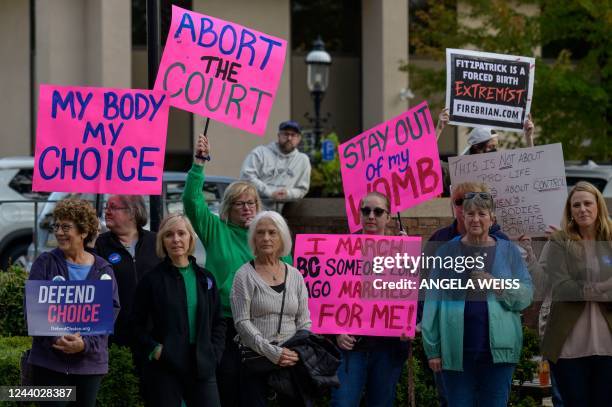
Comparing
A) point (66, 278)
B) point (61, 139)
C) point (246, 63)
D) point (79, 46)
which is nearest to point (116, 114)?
point (61, 139)

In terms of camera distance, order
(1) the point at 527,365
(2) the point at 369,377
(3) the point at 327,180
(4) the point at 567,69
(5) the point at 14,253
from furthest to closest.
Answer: (4) the point at 567,69
(5) the point at 14,253
(3) the point at 327,180
(1) the point at 527,365
(2) the point at 369,377

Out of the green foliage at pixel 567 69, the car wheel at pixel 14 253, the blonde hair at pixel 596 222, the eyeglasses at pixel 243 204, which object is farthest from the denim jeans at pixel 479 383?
the green foliage at pixel 567 69

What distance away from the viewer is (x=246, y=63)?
26.7ft

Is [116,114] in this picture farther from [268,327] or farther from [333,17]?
[333,17]

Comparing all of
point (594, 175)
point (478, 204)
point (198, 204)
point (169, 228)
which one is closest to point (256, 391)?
point (169, 228)

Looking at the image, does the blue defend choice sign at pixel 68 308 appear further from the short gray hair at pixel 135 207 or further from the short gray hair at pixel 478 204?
the short gray hair at pixel 478 204

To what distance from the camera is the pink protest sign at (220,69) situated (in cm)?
795

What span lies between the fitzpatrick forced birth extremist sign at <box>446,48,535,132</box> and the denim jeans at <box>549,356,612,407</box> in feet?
7.71

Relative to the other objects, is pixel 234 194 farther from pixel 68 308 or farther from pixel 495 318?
pixel 495 318

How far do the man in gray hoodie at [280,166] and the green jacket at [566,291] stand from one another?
4020 millimetres

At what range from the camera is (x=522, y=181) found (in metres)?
8.05

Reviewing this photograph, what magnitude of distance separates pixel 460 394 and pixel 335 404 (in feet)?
2.56

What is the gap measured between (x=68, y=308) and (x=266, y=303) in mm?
1106

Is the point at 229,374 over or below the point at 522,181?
below
